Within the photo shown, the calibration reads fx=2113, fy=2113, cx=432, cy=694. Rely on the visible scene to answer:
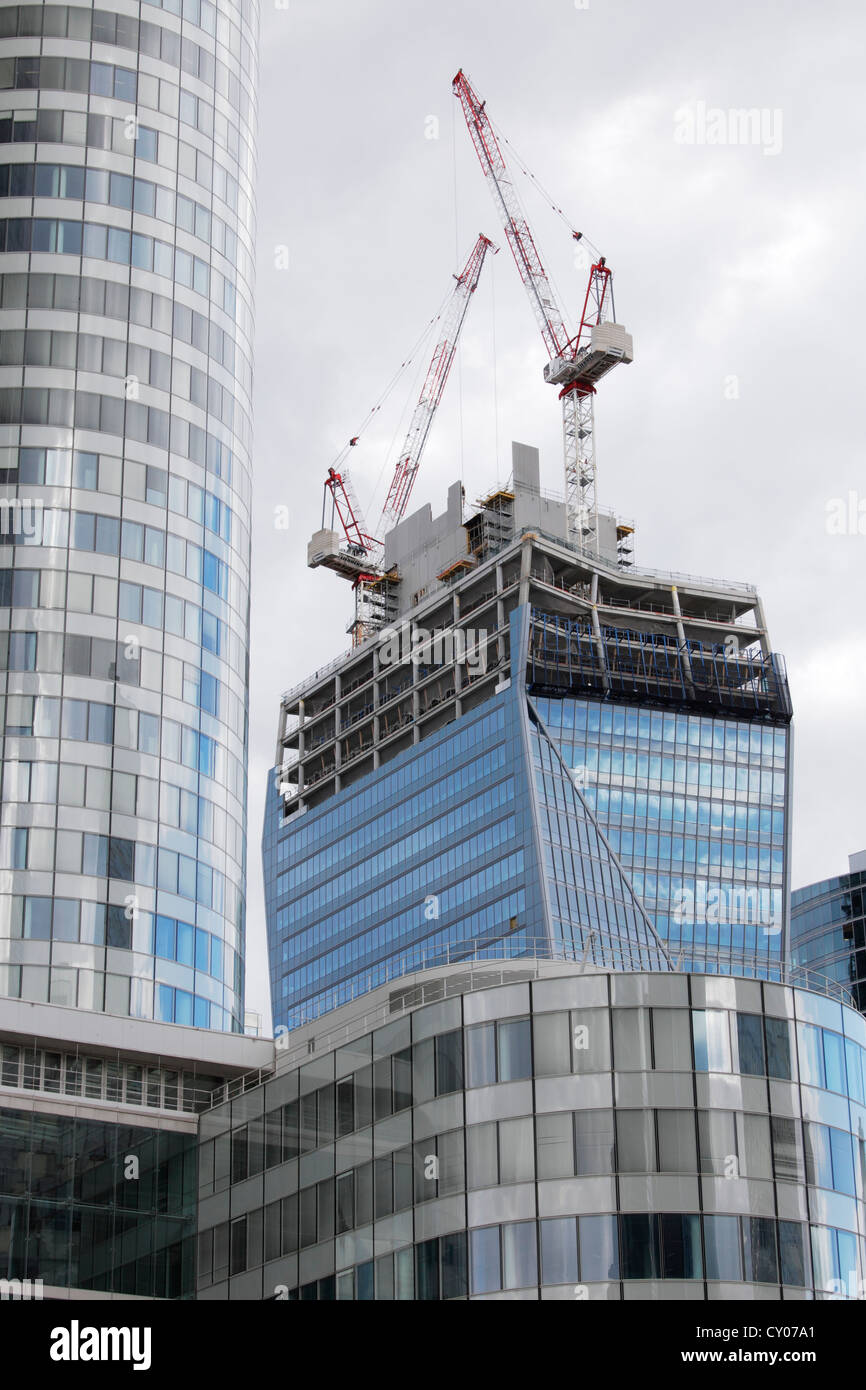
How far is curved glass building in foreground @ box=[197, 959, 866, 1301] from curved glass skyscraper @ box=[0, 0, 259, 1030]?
103 ft

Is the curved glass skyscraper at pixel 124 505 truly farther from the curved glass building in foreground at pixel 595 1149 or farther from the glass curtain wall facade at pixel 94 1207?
the curved glass building in foreground at pixel 595 1149

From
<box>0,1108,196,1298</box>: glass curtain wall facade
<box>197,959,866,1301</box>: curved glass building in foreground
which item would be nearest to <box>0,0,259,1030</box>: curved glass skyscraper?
<box>0,1108,196,1298</box>: glass curtain wall facade

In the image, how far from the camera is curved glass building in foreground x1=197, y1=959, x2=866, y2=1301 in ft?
233

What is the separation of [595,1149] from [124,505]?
58.1 metres

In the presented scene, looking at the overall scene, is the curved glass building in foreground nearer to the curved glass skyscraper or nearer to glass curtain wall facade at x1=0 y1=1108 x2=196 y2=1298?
glass curtain wall facade at x1=0 y1=1108 x2=196 y2=1298

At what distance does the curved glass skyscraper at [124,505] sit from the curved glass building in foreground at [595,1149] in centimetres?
3139

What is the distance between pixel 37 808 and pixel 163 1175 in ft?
85.9

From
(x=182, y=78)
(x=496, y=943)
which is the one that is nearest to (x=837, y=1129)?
(x=182, y=78)

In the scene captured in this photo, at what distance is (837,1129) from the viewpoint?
75875 millimetres

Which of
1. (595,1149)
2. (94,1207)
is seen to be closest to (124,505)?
(94,1207)

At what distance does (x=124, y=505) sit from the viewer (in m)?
119

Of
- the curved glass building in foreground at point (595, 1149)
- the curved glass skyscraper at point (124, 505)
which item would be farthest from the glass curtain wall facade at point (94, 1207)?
the curved glass skyscraper at point (124, 505)

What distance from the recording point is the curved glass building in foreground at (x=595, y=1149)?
233ft
